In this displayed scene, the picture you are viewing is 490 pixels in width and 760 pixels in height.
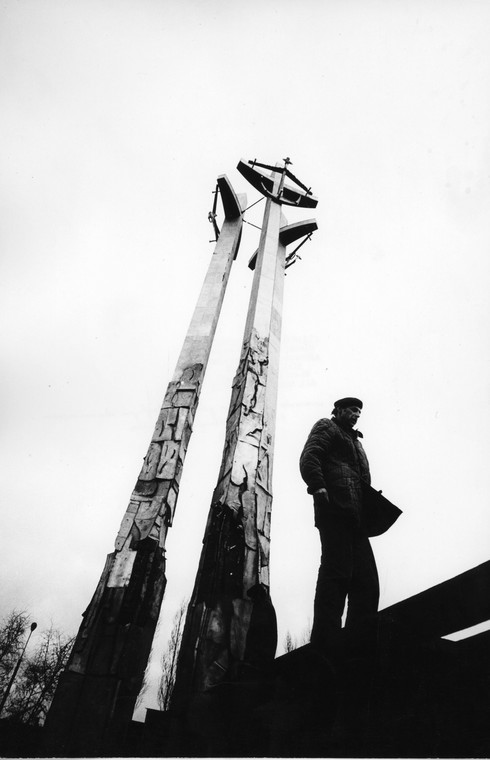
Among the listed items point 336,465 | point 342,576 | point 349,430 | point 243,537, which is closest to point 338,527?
point 342,576

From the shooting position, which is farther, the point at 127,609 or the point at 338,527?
the point at 127,609

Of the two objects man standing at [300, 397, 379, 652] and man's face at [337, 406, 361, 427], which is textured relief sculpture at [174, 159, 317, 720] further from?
man's face at [337, 406, 361, 427]

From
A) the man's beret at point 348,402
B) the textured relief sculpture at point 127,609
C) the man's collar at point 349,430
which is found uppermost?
the man's beret at point 348,402

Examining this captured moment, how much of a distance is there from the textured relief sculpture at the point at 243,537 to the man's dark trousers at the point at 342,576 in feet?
1.06

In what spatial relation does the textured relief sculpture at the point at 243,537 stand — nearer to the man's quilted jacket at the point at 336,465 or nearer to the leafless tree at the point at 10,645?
the man's quilted jacket at the point at 336,465

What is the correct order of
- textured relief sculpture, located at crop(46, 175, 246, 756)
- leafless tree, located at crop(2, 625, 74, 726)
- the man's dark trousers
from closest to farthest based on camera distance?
the man's dark trousers → textured relief sculpture, located at crop(46, 175, 246, 756) → leafless tree, located at crop(2, 625, 74, 726)

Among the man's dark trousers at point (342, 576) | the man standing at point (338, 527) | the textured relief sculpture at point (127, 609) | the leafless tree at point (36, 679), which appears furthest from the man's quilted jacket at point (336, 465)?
the leafless tree at point (36, 679)

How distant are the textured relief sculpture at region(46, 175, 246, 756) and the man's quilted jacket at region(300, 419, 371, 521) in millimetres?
1620

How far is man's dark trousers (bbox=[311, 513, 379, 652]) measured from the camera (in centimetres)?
256

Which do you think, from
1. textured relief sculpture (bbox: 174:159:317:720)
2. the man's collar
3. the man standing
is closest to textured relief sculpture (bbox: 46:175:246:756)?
textured relief sculpture (bbox: 174:159:317:720)

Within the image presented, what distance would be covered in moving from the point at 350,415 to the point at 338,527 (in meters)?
1.02

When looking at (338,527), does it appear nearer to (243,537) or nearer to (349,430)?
(349,430)

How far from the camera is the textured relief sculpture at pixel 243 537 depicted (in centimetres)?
289

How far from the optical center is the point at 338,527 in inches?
114
